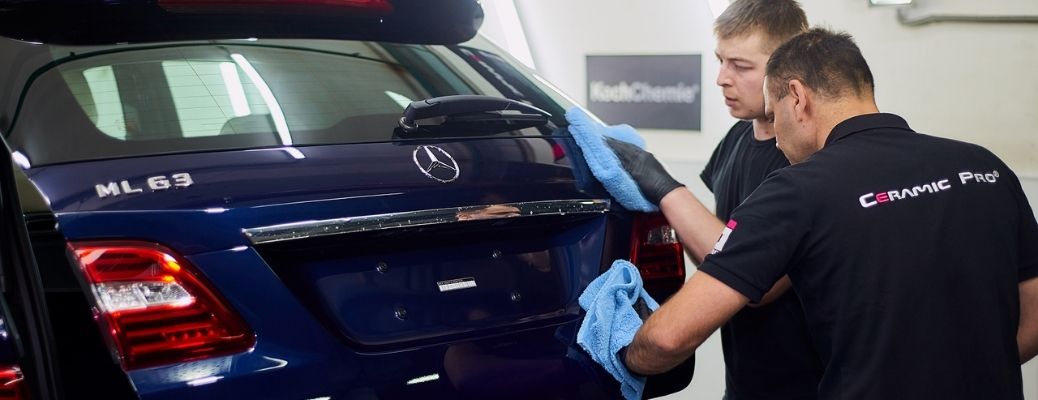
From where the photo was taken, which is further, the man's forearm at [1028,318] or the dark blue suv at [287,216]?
the man's forearm at [1028,318]

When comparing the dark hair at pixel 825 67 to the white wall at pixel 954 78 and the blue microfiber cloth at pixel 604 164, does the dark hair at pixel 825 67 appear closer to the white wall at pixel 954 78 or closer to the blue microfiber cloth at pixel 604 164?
the blue microfiber cloth at pixel 604 164

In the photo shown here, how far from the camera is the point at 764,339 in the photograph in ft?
7.08

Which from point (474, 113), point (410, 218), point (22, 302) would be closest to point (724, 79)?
point (474, 113)

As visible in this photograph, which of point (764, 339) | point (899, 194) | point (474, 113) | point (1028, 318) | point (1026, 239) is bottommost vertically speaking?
point (764, 339)

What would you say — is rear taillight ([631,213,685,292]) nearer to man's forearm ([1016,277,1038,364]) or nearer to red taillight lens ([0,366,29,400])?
man's forearm ([1016,277,1038,364])

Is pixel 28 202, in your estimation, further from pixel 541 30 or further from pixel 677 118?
pixel 541 30

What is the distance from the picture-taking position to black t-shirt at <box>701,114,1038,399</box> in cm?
161

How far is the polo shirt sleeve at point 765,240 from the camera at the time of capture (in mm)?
1629

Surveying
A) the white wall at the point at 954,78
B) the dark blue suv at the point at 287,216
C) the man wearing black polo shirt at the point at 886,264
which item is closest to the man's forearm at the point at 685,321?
the man wearing black polo shirt at the point at 886,264

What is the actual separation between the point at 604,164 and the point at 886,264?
550mm

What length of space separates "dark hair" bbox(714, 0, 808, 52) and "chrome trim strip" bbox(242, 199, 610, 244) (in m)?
0.56

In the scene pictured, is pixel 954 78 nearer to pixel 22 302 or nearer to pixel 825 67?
pixel 825 67

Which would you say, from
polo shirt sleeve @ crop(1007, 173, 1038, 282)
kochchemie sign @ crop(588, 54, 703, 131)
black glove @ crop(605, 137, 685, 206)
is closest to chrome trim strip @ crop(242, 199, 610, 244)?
black glove @ crop(605, 137, 685, 206)

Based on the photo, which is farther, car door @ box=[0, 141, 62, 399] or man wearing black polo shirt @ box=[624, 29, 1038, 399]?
man wearing black polo shirt @ box=[624, 29, 1038, 399]
